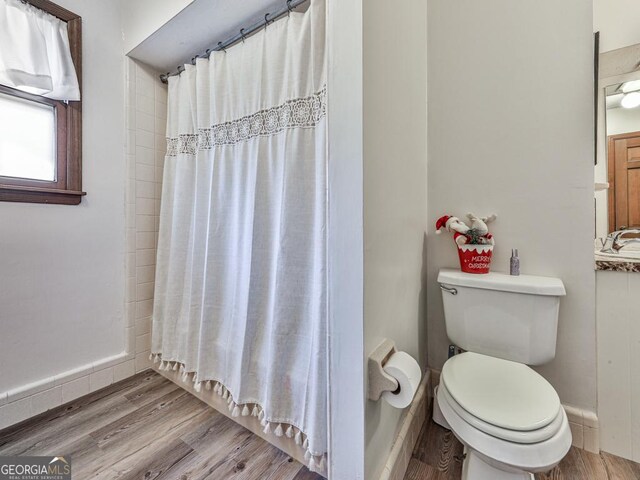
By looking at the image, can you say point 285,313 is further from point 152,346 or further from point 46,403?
point 46,403

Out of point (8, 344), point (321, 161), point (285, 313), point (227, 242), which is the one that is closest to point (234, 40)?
point (321, 161)

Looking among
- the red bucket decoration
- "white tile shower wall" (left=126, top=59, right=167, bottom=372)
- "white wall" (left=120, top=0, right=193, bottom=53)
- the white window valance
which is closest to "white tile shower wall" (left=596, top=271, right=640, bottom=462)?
the red bucket decoration

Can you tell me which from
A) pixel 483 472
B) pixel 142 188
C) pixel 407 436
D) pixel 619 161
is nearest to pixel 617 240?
pixel 619 161

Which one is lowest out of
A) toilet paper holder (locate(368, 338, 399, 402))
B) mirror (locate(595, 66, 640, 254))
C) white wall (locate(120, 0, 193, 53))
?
toilet paper holder (locate(368, 338, 399, 402))

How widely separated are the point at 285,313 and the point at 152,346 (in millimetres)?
1136

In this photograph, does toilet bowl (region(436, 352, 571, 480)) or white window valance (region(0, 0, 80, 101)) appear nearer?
toilet bowl (region(436, 352, 571, 480))

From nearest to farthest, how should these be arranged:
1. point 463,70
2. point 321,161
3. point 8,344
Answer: point 321,161
point 8,344
point 463,70

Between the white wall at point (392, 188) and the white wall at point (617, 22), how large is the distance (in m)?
0.67

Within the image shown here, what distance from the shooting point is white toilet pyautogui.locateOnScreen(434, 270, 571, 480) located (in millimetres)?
747

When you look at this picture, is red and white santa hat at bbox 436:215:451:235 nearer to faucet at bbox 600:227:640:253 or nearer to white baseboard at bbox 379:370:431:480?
faucet at bbox 600:227:640:253

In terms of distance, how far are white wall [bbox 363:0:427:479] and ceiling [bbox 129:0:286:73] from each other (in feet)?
2.17

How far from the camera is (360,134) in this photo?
75 centimetres

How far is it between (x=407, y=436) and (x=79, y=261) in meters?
1.84

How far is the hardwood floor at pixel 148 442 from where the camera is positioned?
1.04 meters
